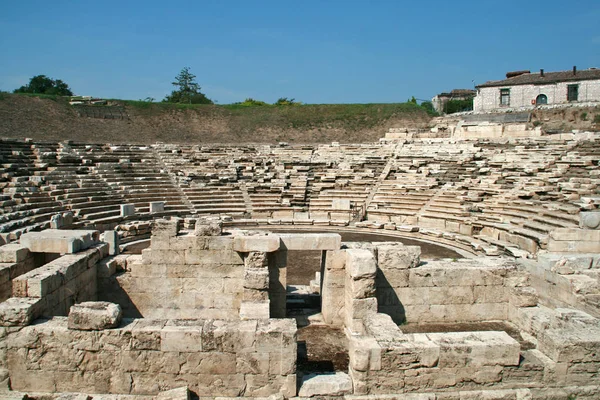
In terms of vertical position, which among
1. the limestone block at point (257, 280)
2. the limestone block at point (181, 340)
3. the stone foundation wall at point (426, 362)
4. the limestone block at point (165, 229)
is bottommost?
the stone foundation wall at point (426, 362)

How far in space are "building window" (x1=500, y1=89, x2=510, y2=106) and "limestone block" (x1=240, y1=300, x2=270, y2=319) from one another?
108 feet

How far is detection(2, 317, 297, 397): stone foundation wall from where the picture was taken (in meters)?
5.32

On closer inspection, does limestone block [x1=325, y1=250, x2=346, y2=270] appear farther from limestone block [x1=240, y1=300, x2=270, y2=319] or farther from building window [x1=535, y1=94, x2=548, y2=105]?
building window [x1=535, y1=94, x2=548, y2=105]

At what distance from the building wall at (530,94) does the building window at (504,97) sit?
0.23 m

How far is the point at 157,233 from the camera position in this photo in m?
8.09

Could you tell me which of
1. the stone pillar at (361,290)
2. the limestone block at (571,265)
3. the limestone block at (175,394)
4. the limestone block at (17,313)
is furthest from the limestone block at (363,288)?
the limestone block at (17,313)

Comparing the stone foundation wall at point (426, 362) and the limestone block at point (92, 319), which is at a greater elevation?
the limestone block at point (92, 319)

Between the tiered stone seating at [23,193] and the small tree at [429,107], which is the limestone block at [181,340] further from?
the small tree at [429,107]

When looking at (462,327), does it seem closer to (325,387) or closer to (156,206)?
(325,387)

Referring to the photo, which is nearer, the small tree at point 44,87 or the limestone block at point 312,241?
the limestone block at point 312,241

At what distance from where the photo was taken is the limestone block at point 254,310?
6984mm

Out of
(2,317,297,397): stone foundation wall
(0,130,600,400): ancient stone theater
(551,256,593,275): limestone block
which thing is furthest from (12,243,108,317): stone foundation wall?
(551,256,593,275): limestone block

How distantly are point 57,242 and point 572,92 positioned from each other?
35.4 m

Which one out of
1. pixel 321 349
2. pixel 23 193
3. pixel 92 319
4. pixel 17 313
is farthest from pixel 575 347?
pixel 23 193
